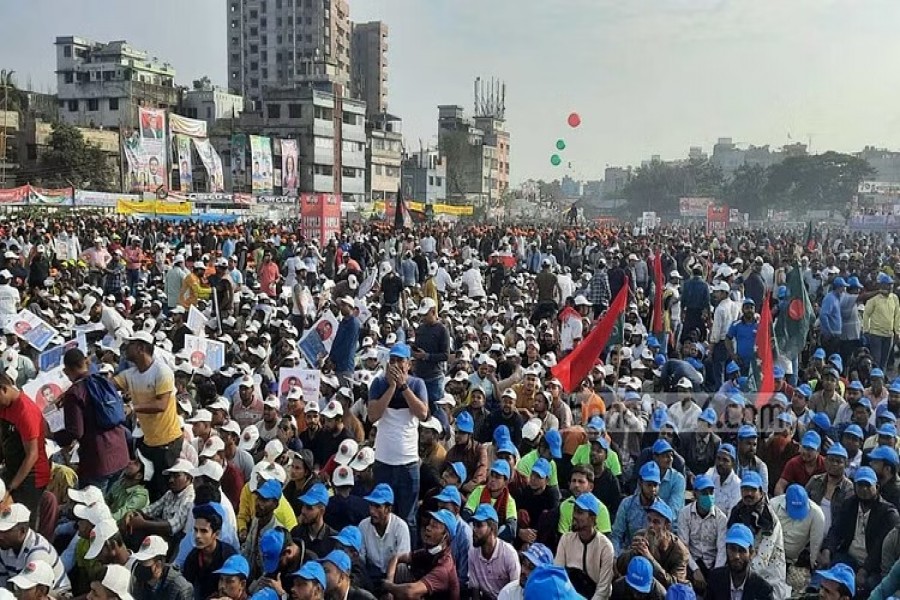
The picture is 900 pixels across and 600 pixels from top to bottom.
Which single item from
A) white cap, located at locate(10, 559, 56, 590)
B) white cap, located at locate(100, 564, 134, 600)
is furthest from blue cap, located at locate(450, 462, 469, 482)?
white cap, located at locate(10, 559, 56, 590)

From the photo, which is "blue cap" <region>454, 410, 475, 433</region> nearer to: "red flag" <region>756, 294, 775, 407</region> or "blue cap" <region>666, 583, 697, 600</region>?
"blue cap" <region>666, 583, 697, 600</region>

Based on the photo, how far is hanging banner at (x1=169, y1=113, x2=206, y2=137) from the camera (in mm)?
38594

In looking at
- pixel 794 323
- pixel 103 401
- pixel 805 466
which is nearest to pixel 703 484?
pixel 805 466

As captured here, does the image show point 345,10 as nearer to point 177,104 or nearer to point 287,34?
point 287,34

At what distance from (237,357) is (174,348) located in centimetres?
82

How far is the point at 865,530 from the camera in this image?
5703mm

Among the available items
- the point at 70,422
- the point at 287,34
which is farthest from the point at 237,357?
the point at 287,34

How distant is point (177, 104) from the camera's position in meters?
64.4

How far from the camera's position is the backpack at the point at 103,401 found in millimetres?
5551

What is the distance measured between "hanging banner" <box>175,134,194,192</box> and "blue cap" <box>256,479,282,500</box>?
1356 inches

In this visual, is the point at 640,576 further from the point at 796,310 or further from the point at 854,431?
the point at 796,310

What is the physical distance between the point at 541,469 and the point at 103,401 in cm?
293

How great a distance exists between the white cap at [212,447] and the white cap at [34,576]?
1743mm

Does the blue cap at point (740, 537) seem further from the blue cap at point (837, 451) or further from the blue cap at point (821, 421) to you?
the blue cap at point (821, 421)
